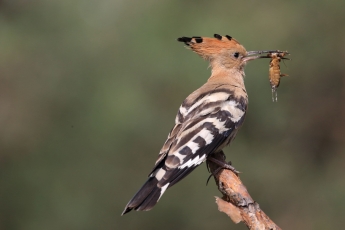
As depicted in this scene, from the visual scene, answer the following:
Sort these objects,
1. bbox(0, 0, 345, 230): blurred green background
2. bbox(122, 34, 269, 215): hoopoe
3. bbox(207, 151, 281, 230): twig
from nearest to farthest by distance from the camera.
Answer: bbox(207, 151, 281, 230): twig, bbox(122, 34, 269, 215): hoopoe, bbox(0, 0, 345, 230): blurred green background

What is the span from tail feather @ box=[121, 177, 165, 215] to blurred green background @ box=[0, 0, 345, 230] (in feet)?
8.71

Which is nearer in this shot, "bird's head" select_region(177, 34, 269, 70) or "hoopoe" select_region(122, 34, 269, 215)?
"hoopoe" select_region(122, 34, 269, 215)

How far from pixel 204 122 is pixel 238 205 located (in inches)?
26.7

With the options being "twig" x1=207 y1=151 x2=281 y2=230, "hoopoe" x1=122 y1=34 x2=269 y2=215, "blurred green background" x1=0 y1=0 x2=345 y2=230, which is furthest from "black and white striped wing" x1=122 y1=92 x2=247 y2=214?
"blurred green background" x1=0 y1=0 x2=345 y2=230

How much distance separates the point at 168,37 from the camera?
20.1ft

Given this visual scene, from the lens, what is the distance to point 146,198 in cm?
307

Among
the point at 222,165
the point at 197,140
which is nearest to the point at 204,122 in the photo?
the point at 197,140

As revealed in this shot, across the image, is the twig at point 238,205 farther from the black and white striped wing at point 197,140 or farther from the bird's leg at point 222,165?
the black and white striped wing at point 197,140

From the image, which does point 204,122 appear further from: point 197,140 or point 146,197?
point 146,197

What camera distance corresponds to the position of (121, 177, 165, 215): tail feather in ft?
9.93

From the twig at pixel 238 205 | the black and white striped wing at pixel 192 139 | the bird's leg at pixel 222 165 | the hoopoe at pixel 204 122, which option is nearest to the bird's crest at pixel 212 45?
the hoopoe at pixel 204 122

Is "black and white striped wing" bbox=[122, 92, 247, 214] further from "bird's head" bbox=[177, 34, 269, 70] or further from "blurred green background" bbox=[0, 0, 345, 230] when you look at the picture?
"blurred green background" bbox=[0, 0, 345, 230]

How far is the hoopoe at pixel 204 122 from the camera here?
3.17m

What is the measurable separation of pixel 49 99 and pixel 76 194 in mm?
914
